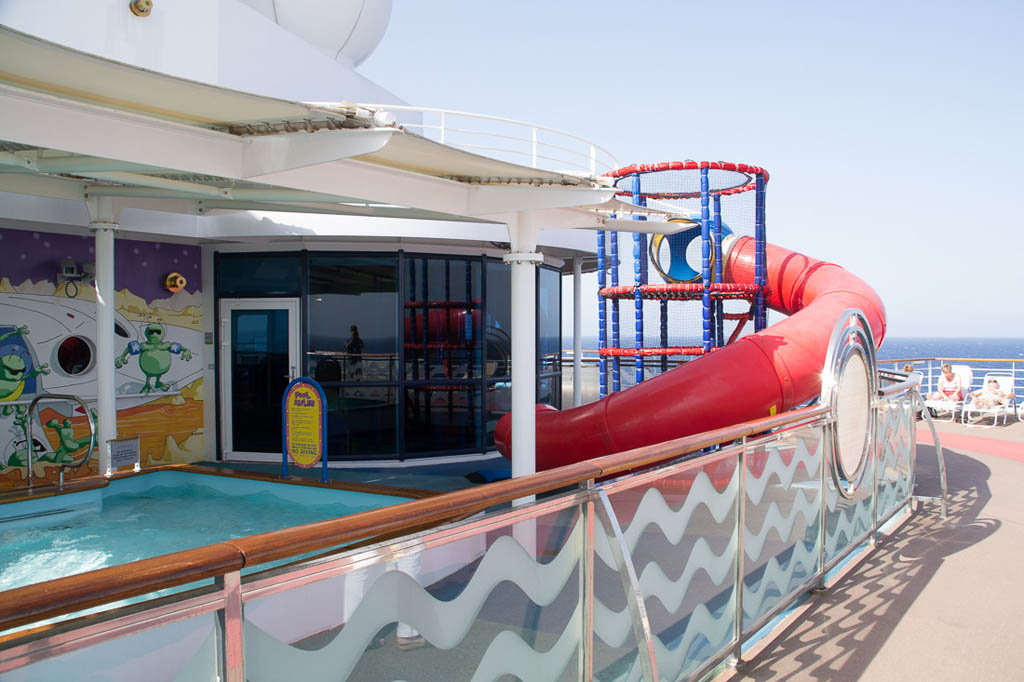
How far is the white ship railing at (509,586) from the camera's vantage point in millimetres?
1377

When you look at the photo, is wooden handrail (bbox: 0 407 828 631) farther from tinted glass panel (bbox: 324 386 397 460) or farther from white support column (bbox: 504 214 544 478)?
tinted glass panel (bbox: 324 386 397 460)

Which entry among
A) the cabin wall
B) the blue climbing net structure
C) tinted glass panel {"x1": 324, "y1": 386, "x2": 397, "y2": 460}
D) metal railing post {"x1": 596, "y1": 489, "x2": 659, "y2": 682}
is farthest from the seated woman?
the cabin wall

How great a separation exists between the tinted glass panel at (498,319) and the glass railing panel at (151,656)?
870 cm

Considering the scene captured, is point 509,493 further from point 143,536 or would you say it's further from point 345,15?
point 345,15

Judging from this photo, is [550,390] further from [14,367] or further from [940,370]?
[940,370]

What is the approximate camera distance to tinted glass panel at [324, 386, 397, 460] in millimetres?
9656

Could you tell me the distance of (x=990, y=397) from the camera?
12781 millimetres

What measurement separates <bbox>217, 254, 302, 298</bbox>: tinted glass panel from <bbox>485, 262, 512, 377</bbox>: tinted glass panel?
2625mm

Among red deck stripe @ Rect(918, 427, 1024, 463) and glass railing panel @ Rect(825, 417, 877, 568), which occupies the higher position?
glass railing panel @ Rect(825, 417, 877, 568)

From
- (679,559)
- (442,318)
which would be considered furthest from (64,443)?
(679,559)

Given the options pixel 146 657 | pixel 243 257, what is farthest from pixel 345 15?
pixel 146 657

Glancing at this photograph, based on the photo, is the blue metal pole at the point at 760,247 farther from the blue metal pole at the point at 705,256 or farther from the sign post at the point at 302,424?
→ the sign post at the point at 302,424

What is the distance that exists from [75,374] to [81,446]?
89 centimetres

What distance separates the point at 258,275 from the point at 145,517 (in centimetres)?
374
